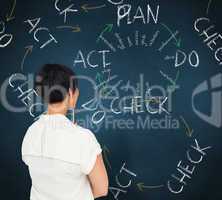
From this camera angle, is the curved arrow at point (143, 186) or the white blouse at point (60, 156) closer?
the white blouse at point (60, 156)

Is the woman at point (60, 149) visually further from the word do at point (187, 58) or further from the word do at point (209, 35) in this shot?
the word do at point (209, 35)

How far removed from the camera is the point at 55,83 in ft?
4.03

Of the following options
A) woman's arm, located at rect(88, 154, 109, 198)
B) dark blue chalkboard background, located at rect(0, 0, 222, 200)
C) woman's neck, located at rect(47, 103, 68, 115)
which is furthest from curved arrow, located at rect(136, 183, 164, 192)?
woman's neck, located at rect(47, 103, 68, 115)

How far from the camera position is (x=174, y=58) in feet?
6.36

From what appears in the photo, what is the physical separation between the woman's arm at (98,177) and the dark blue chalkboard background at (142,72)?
668 mm

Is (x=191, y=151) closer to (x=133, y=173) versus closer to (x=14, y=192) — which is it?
(x=133, y=173)

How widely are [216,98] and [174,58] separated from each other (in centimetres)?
32

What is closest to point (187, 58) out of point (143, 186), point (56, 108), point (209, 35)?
point (209, 35)

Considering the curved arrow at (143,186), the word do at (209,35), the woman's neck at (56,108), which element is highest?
the word do at (209,35)

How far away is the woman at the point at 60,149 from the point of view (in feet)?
4.06

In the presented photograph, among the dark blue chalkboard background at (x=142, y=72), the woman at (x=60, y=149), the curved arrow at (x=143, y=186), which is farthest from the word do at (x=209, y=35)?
the woman at (x=60, y=149)

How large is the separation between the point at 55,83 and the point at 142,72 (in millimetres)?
822

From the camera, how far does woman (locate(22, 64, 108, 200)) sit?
1.24 metres

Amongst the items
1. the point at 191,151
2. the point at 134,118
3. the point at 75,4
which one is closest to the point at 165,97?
the point at 134,118
